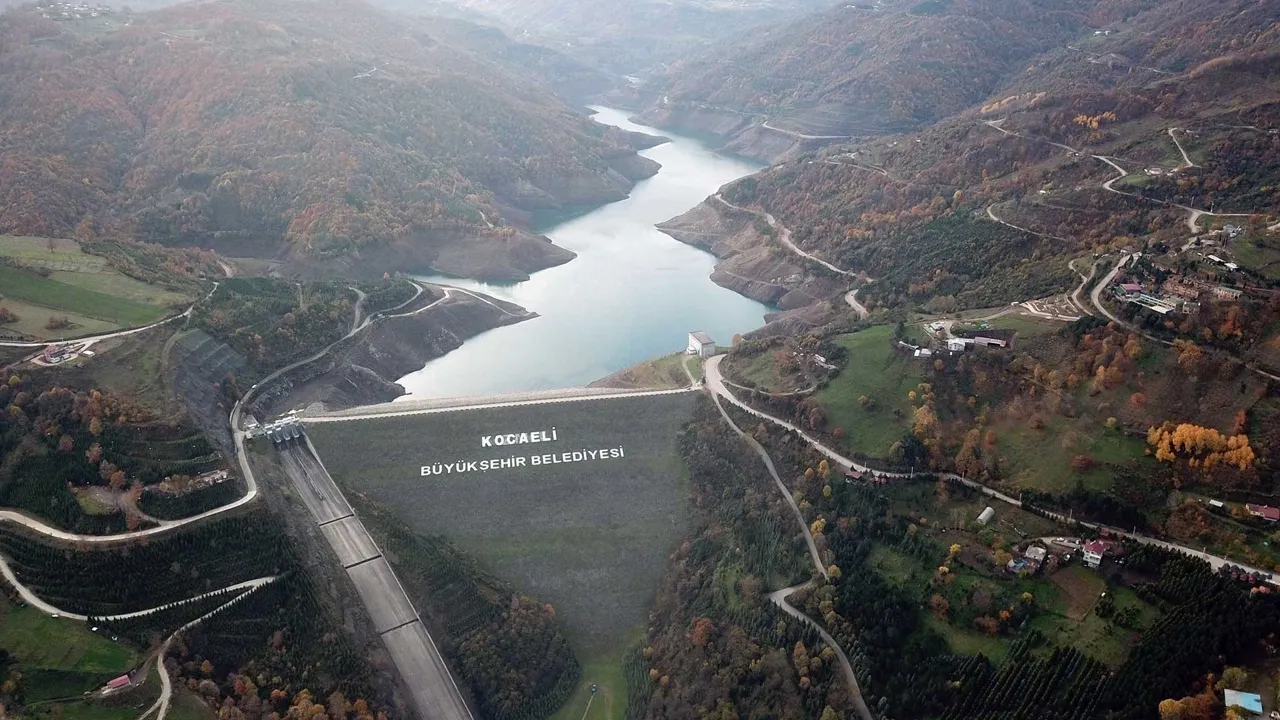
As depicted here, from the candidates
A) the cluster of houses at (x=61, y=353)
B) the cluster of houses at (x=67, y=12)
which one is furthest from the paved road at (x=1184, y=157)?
the cluster of houses at (x=67, y=12)

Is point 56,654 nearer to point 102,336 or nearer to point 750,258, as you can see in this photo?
point 102,336

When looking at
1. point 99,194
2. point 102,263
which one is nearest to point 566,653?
point 102,263

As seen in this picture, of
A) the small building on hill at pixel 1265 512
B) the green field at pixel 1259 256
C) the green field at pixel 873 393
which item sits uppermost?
the green field at pixel 1259 256

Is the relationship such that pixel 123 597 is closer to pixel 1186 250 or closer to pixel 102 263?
pixel 102 263

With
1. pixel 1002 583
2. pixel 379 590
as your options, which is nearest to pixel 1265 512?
pixel 1002 583

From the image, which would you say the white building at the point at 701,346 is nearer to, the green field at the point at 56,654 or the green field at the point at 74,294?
the green field at the point at 74,294
